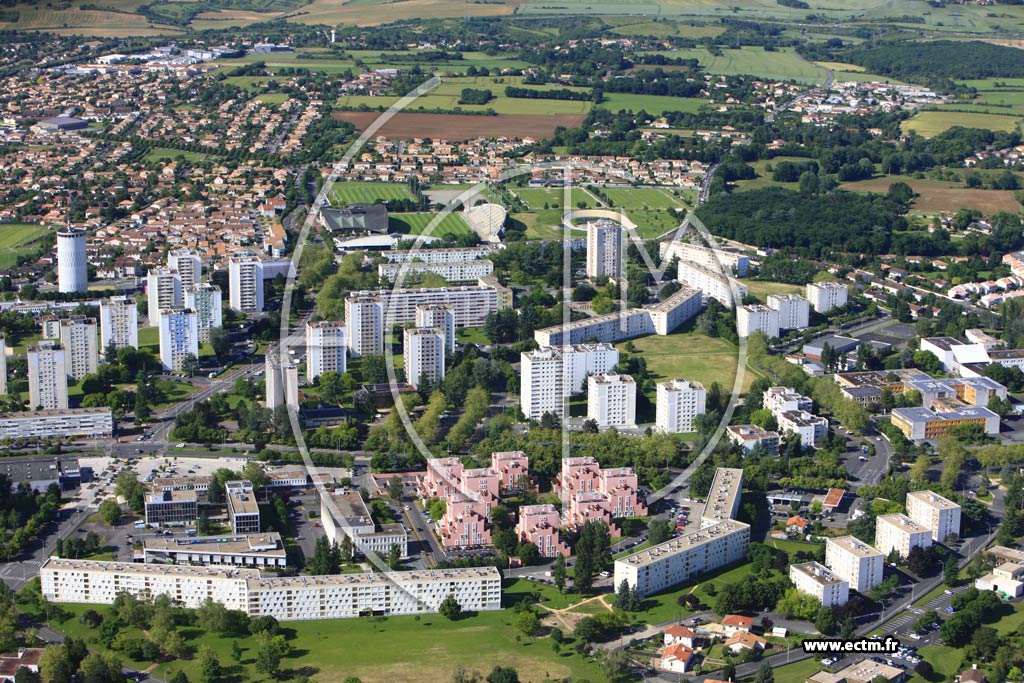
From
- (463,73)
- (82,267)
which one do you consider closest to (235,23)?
(463,73)

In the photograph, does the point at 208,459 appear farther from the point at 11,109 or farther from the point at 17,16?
the point at 17,16

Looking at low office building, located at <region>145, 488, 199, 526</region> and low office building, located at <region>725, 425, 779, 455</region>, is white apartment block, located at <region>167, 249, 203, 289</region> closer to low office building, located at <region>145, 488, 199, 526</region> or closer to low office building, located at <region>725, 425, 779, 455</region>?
low office building, located at <region>145, 488, 199, 526</region>

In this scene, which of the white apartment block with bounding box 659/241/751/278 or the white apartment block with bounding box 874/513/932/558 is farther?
the white apartment block with bounding box 659/241/751/278

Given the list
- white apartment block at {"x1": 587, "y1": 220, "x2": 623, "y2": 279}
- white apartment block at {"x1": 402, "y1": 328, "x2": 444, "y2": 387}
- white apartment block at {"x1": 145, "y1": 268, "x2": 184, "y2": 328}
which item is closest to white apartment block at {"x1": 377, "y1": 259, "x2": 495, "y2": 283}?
white apartment block at {"x1": 587, "y1": 220, "x2": 623, "y2": 279}

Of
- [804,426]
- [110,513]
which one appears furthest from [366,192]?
[110,513]

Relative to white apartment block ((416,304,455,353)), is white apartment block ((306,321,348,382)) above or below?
below

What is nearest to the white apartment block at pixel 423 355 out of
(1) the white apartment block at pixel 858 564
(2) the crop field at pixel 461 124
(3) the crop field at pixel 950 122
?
(1) the white apartment block at pixel 858 564
